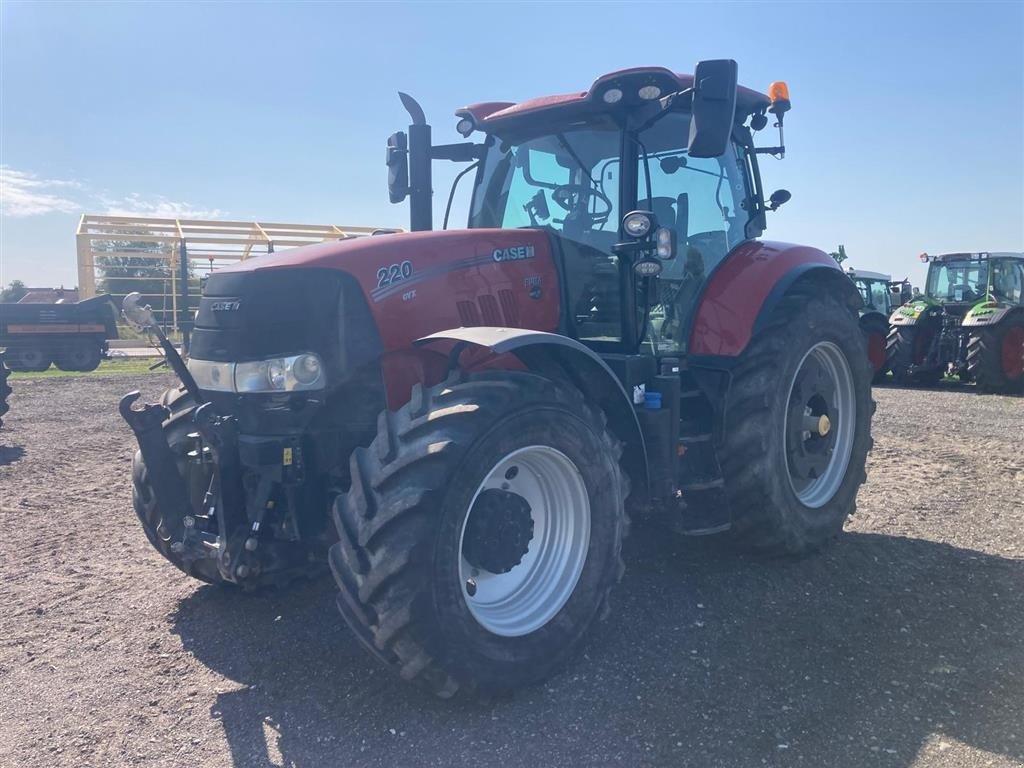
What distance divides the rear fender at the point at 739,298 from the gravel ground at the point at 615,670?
124 centimetres

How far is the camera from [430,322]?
12.3ft

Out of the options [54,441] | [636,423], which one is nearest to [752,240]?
[636,423]

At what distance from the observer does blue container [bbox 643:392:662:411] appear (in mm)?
4203

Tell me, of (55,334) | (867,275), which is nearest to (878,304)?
(867,275)

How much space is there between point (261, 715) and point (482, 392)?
4.78 ft

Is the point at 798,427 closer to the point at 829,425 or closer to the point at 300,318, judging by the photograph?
the point at 829,425

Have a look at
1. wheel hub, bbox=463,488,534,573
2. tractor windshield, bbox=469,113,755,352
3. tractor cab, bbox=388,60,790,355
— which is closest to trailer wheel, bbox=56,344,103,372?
tractor cab, bbox=388,60,790,355

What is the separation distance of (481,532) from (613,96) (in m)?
2.22

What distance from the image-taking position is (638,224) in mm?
3996

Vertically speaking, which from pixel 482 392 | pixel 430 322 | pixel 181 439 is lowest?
pixel 181 439

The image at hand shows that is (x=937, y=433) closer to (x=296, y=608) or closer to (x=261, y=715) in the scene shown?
(x=296, y=608)

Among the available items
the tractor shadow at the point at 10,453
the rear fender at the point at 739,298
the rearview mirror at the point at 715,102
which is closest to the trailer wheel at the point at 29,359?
the tractor shadow at the point at 10,453

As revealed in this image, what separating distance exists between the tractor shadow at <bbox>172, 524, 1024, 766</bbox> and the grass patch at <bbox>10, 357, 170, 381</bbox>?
14.2 m

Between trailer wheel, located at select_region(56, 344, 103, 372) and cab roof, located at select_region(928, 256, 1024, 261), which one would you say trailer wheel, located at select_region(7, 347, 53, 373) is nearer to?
trailer wheel, located at select_region(56, 344, 103, 372)
